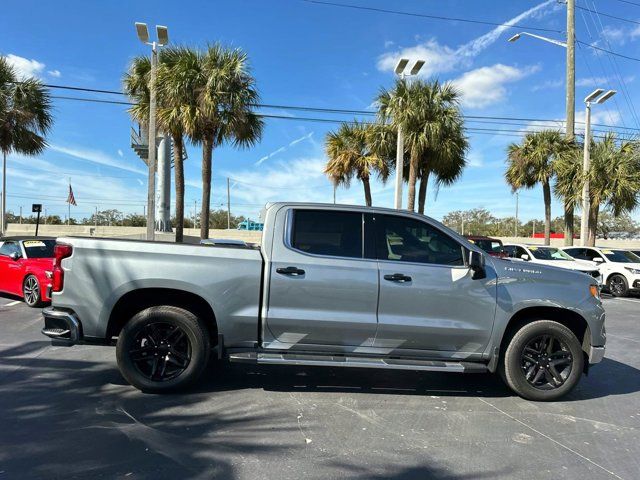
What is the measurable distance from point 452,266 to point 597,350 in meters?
1.75

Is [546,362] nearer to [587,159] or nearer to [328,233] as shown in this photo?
[328,233]

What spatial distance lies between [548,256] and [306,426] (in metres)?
14.8

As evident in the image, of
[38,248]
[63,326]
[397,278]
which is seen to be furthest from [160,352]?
[38,248]

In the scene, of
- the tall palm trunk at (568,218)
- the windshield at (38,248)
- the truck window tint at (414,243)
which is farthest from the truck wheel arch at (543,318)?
the tall palm trunk at (568,218)

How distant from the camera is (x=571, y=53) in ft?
76.6

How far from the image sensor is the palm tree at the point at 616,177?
20.5 m

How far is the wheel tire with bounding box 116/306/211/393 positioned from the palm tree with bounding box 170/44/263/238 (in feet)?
42.3

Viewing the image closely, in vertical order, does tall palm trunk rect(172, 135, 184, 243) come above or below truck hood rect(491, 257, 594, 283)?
above

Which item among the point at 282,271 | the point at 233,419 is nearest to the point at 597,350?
the point at 282,271

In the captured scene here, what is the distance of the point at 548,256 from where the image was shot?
55.1ft

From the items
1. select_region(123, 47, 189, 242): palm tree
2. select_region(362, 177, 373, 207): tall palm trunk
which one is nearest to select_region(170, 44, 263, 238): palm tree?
select_region(123, 47, 189, 242): palm tree

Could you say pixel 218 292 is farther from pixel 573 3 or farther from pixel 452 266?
pixel 573 3

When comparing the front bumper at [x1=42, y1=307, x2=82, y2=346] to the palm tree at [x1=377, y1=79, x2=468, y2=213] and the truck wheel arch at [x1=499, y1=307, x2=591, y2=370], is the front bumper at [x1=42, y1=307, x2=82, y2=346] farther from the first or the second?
the palm tree at [x1=377, y1=79, x2=468, y2=213]

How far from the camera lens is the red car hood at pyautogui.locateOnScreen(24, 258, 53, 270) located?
9.82m
